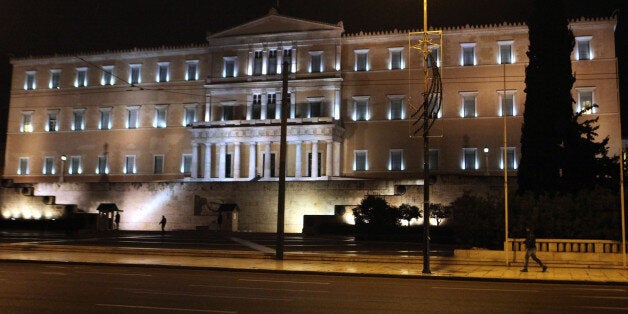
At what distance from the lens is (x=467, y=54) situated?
57.6 m

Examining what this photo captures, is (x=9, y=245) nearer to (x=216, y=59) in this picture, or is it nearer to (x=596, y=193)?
(x=596, y=193)

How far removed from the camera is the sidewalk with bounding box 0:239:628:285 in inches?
816

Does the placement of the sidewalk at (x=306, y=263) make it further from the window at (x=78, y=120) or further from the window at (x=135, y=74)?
the window at (x=78, y=120)

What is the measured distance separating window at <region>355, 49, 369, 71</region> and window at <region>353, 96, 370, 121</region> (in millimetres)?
2976

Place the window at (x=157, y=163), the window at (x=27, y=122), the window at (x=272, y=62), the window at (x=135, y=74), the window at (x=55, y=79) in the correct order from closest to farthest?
the window at (x=272, y=62)
the window at (x=157, y=163)
the window at (x=135, y=74)
the window at (x=55, y=79)
the window at (x=27, y=122)

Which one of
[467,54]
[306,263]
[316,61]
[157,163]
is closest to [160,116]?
[157,163]

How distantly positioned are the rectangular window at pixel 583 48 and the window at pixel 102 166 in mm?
48344

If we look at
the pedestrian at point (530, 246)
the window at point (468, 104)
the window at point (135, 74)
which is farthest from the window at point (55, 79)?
the pedestrian at point (530, 246)

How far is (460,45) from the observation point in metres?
57.7

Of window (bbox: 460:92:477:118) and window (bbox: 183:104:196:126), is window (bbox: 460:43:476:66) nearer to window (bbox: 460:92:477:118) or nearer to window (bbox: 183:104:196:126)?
window (bbox: 460:92:477:118)

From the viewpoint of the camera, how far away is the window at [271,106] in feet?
198

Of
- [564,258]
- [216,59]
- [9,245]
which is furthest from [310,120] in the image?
[564,258]

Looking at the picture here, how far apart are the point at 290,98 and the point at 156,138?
15556 millimetres

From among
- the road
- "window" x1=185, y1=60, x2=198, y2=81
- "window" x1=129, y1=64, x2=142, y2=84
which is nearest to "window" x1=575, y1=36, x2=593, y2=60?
"window" x1=185, y1=60, x2=198, y2=81
